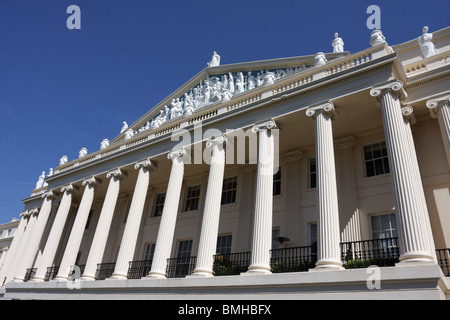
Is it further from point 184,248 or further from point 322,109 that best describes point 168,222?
point 322,109

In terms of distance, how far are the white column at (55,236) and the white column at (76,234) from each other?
5.50ft

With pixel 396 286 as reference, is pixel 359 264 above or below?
above

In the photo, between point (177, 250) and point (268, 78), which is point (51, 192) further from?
point (268, 78)

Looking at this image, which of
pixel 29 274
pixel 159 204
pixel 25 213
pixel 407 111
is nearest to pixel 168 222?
pixel 159 204

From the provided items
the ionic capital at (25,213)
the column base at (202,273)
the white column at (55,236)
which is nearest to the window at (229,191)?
the column base at (202,273)

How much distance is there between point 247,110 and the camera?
50.4ft

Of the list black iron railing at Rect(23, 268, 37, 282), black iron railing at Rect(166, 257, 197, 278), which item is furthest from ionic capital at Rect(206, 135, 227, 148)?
black iron railing at Rect(23, 268, 37, 282)

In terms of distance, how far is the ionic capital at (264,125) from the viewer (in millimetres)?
14330

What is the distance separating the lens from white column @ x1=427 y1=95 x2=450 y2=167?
11.7 meters

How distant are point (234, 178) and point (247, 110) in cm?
526

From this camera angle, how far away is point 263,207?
12.5 meters

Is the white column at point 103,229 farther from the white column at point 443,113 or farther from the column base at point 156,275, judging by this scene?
the white column at point 443,113

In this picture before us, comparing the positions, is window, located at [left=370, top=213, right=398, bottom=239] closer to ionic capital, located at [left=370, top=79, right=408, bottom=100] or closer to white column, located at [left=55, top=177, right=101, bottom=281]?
ionic capital, located at [left=370, top=79, right=408, bottom=100]
